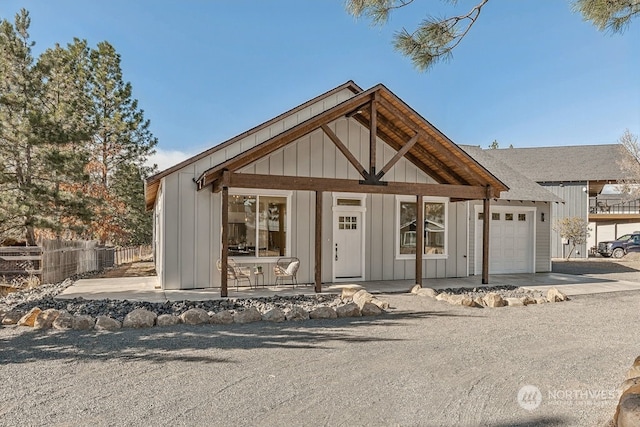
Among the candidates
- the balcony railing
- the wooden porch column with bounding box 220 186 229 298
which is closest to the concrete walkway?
the wooden porch column with bounding box 220 186 229 298

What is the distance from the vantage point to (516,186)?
14609 millimetres

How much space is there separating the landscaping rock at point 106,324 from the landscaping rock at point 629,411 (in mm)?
6074

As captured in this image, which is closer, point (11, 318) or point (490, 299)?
point (11, 318)

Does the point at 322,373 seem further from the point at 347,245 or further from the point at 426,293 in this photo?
the point at 347,245

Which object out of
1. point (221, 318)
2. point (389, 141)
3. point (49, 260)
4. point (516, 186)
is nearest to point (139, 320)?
point (221, 318)

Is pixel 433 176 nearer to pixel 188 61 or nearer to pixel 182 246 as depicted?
pixel 182 246

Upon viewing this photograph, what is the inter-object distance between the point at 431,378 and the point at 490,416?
880 mm

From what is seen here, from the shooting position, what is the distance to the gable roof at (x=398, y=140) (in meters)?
8.90

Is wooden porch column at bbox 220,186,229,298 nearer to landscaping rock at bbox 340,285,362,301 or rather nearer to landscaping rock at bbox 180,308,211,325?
landscaping rock at bbox 180,308,211,325

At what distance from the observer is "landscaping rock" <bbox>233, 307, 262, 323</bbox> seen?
6.68 metres

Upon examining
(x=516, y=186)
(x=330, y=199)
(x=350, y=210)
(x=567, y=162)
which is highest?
(x=567, y=162)

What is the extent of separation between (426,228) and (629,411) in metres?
9.51

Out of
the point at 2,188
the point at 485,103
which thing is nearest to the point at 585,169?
the point at 485,103

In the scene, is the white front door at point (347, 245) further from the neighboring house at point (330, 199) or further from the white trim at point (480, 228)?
the white trim at point (480, 228)
